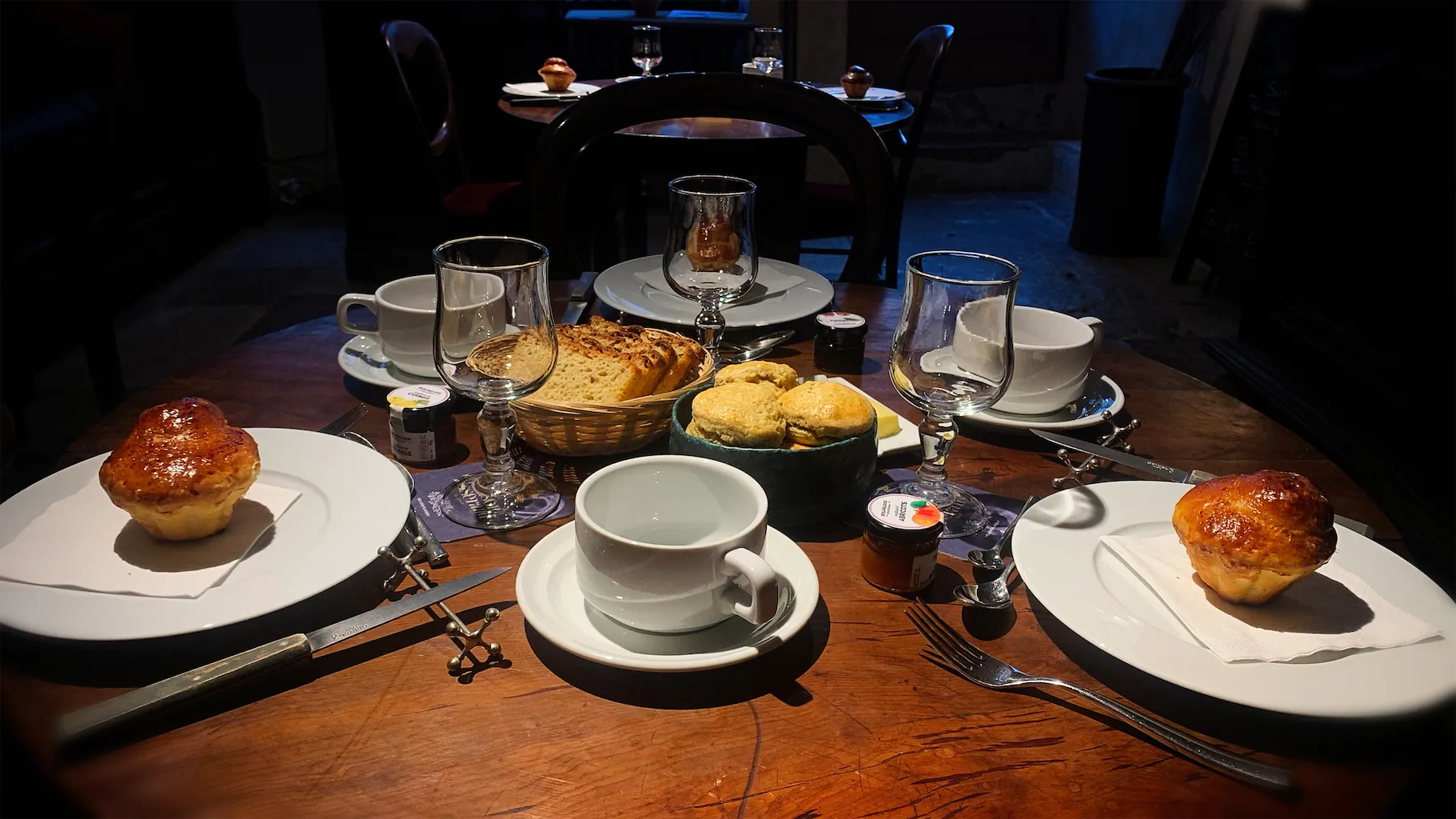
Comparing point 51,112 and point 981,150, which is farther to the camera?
point 981,150

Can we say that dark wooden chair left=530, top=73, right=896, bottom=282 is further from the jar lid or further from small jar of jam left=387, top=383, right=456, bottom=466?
the jar lid

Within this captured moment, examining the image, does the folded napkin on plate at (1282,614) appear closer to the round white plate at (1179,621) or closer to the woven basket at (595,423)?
the round white plate at (1179,621)

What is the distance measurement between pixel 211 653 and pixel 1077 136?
6468 millimetres

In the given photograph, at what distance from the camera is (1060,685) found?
666mm

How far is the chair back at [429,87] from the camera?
297cm

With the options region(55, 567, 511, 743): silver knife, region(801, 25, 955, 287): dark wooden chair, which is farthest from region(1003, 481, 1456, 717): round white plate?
region(801, 25, 955, 287): dark wooden chair

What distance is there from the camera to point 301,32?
5.13 meters

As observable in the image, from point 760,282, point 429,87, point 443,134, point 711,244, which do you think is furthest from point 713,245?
point 429,87

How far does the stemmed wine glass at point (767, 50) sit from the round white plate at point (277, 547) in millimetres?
2782

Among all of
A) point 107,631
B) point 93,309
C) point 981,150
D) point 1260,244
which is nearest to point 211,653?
point 107,631

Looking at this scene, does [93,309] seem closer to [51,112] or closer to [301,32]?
[51,112]

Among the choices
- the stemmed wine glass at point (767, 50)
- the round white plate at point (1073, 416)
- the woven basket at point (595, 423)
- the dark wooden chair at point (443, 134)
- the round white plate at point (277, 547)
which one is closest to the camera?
the round white plate at point (277, 547)

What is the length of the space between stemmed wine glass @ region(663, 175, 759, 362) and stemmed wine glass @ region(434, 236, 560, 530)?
0.30 meters

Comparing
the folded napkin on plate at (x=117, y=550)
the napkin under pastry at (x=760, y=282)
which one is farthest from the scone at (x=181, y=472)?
the napkin under pastry at (x=760, y=282)
